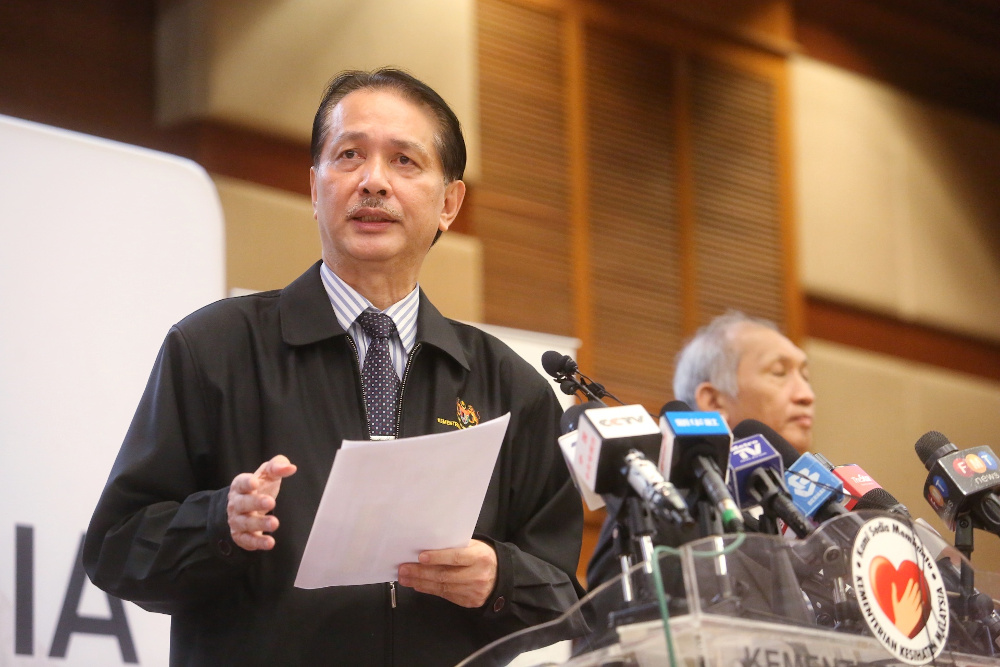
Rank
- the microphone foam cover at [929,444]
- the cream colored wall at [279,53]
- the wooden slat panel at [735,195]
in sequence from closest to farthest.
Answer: the microphone foam cover at [929,444]
the cream colored wall at [279,53]
the wooden slat panel at [735,195]

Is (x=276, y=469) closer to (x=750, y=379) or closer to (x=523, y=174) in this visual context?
(x=750, y=379)

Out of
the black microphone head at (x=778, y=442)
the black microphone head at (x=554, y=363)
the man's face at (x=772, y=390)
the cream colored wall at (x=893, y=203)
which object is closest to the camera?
the black microphone head at (x=554, y=363)

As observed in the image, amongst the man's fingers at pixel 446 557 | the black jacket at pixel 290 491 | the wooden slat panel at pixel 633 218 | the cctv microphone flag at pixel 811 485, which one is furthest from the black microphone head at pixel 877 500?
the wooden slat panel at pixel 633 218

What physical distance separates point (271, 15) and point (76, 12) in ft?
2.14

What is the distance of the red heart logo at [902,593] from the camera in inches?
60.4

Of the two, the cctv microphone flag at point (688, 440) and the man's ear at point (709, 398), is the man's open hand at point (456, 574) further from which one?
the man's ear at point (709, 398)

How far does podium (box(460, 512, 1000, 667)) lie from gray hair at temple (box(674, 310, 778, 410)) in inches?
75.3

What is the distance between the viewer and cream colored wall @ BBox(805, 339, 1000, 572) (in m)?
5.70

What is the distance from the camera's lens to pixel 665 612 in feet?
4.28

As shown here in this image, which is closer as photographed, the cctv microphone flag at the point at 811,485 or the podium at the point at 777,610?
the podium at the point at 777,610

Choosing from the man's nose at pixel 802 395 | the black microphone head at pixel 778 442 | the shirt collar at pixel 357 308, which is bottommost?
the black microphone head at pixel 778 442

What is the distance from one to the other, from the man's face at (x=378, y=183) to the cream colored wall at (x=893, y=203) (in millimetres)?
4062

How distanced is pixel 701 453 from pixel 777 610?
0.22 metres

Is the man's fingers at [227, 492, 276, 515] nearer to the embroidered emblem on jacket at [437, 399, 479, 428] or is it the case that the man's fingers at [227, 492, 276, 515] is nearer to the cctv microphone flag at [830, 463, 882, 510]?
the embroidered emblem on jacket at [437, 399, 479, 428]
